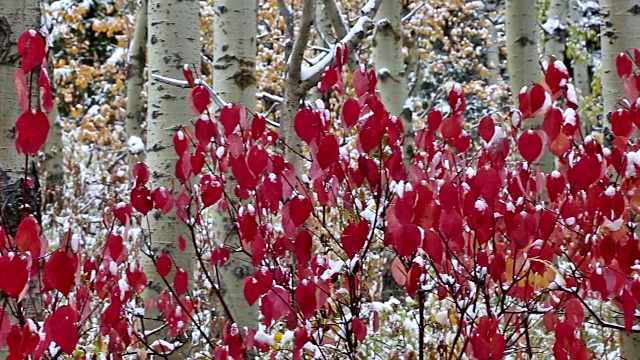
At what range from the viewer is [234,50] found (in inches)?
136

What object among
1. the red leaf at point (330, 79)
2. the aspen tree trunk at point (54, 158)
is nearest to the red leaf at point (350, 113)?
the red leaf at point (330, 79)

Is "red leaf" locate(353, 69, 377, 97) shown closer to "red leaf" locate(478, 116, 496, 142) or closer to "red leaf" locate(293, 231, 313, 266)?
"red leaf" locate(478, 116, 496, 142)

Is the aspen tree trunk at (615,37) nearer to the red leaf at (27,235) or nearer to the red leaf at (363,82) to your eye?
the red leaf at (363,82)

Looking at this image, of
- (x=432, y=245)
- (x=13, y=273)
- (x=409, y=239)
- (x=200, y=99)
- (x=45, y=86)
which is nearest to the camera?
(x=13, y=273)

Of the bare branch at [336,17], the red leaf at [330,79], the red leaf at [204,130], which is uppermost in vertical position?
→ the bare branch at [336,17]

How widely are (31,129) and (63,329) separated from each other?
1.54 feet

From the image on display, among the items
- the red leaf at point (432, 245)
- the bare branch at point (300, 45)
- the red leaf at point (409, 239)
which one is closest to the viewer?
the red leaf at point (409, 239)

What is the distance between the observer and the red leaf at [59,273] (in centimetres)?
163

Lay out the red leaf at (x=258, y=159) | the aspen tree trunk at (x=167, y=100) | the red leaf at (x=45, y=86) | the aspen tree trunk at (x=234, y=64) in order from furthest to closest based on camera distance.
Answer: the aspen tree trunk at (x=234, y=64) < the aspen tree trunk at (x=167, y=100) < the red leaf at (x=258, y=159) < the red leaf at (x=45, y=86)

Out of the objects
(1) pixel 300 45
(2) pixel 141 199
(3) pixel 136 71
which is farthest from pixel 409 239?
(3) pixel 136 71

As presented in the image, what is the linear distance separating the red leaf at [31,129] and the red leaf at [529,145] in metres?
1.29

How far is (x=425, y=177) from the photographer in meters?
2.40

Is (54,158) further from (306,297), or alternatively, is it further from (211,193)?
(306,297)

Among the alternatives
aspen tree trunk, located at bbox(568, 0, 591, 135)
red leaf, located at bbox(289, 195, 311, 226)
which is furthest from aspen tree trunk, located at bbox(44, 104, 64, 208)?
aspen tree trunk, located at bbox(568, 0, 591, 135)
